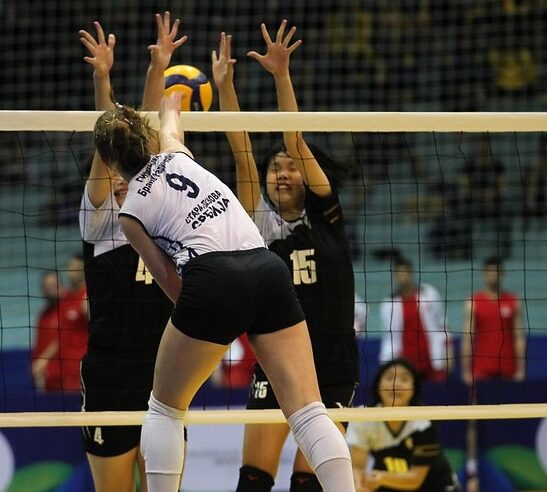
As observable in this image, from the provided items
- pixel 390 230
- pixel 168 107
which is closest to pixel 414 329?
pixel 390 230

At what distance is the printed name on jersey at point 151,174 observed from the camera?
3.60 m

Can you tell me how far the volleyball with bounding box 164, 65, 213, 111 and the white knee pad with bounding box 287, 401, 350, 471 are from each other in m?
2.03

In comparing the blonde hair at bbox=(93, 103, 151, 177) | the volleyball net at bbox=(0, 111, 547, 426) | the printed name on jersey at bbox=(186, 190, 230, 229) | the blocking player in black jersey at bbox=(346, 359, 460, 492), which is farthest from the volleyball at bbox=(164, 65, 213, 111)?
the volleyball net at bbox=(0, 111, 547, 426)

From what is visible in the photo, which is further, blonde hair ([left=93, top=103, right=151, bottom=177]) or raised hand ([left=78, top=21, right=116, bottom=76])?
raised hand ([left=78, top=21, right=116, bottom=76])

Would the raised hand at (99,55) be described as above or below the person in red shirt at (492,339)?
above

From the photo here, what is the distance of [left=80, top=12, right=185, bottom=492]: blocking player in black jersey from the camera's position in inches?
184

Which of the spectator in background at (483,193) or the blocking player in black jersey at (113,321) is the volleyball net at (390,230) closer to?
the spectator in background at (483,193)

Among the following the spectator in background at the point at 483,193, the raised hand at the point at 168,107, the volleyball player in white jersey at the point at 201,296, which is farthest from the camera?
the spectator in background at the point at 483,193

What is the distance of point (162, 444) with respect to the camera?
12.0 ft

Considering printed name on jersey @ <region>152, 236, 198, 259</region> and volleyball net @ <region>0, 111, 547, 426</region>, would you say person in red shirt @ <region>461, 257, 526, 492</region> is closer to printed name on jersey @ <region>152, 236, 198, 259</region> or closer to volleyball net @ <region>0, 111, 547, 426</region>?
volleyball net @ <region>0, 111, 547, 426</region>

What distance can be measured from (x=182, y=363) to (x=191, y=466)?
431 centimetres

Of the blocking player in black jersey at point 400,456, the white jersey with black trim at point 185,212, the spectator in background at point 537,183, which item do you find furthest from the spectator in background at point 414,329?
the white jersey with black trim at point 185,212

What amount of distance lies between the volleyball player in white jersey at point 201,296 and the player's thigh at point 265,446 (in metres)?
1.03

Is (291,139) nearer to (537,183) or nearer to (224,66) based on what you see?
(224,66)
